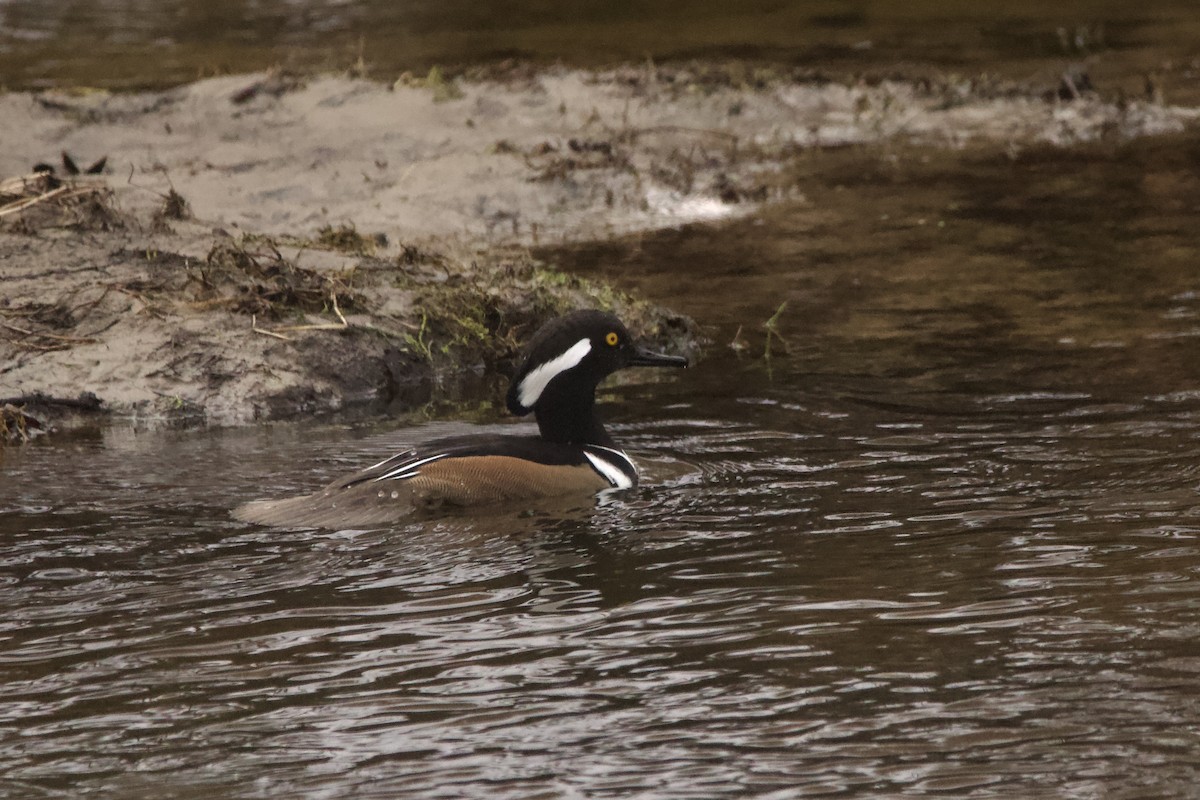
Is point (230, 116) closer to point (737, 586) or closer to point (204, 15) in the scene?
point (204, 15)

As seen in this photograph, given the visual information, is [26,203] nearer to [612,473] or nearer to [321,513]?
[321,513]

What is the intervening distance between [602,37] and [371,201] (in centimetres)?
856

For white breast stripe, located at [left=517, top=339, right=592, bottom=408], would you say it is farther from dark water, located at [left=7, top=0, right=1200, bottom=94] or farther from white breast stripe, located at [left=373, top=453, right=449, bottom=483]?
dark water, located at [left=7, top=0, right=1200, bottom=94]

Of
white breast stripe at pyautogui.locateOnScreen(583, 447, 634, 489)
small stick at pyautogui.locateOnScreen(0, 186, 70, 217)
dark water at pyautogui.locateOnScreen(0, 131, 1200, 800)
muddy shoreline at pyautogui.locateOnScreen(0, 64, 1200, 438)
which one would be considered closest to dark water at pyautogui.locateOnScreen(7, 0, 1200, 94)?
muddy shoreline at pyautogui.locateOnScreen(0, 64, 1200, 438)

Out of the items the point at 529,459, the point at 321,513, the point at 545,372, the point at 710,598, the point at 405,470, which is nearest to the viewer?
the point at 710,598

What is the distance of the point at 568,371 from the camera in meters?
8.83

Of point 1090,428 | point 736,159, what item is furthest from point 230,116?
point 1090,428

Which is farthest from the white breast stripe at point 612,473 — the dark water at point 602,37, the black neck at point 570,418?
the dark water at point 602,37

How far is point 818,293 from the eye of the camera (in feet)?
41.0

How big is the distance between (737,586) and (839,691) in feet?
3.85

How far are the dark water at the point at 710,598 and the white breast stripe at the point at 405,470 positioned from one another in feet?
0.96

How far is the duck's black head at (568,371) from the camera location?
28.7 feet

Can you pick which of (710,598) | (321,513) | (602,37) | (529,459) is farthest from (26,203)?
(602,37)

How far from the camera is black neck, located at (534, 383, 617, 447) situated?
888 cm
